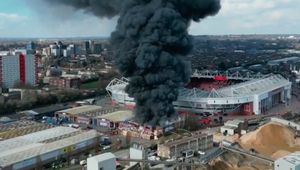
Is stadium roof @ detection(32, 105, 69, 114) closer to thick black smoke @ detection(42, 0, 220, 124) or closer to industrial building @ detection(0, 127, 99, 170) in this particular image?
industrial building @ detection(0, 127, 99, 170)

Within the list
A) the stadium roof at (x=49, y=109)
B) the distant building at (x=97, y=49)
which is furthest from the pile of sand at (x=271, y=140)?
the distant building at (x=97, y=49)

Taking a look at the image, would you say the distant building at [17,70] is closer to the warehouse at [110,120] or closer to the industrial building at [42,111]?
the industrial building at [42,111]

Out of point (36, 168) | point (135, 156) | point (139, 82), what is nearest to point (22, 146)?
point (36, 168)

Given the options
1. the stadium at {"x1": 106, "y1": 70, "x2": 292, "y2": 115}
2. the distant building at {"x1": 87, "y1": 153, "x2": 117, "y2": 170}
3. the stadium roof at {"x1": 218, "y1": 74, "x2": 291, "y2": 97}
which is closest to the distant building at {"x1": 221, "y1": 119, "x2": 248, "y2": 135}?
the stadium at {"x1": 106, "y1": 70, "x2": 292, "y2": 115}

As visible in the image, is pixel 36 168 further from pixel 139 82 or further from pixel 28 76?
pixel 28 76

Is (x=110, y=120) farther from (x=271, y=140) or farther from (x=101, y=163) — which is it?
(x=101, y=163)

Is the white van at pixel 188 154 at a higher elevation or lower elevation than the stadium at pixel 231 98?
lower

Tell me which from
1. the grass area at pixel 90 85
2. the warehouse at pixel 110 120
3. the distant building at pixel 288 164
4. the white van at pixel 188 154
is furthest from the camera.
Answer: the grass area at pixel 90 85
